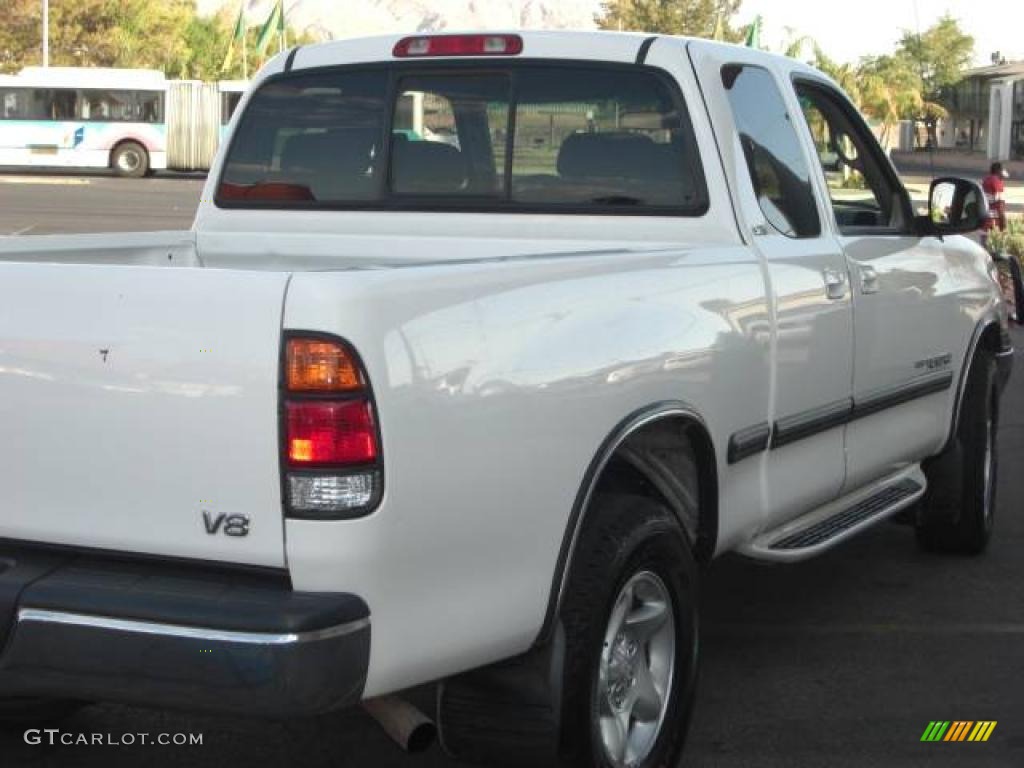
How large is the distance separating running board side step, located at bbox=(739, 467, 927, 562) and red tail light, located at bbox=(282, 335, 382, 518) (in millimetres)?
2061

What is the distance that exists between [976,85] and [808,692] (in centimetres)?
9039

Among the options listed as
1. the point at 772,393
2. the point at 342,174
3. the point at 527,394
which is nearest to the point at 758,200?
the point at 772,393

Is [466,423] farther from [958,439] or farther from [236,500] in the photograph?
[958,439]

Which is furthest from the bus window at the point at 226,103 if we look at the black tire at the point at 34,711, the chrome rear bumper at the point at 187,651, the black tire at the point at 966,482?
the chrome rear bumper at the point at 187,651

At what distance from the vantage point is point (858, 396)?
225 inches

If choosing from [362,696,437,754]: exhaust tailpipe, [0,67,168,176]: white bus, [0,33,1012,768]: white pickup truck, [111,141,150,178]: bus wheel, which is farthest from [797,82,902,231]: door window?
[111,141,150,178]: bus wheel

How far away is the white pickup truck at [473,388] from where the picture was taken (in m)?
3.34

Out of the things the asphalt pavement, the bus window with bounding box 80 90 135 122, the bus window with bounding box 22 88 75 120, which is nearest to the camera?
the asphalt pavement

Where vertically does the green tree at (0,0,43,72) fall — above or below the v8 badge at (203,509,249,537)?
above

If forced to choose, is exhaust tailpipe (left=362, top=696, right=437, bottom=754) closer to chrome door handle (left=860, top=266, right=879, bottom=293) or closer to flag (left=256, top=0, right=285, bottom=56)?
chrome door handle (left=860, top=266, right=879, bottom=293)

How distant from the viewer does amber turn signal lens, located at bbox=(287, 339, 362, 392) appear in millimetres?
3303

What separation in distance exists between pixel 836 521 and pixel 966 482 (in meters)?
1.50

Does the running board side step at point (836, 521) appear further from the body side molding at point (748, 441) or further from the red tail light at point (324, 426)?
the red tail light at point (324, 426)

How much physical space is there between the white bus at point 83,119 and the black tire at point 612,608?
150 feet
